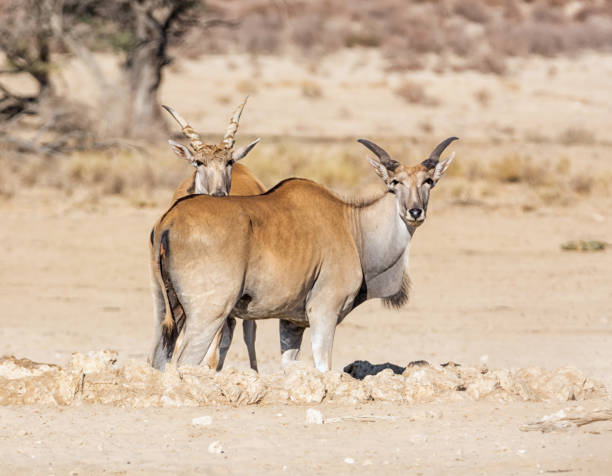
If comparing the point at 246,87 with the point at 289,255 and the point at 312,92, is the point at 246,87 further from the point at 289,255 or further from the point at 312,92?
the point at 289,255

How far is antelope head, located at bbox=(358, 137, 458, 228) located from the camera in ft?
29.7

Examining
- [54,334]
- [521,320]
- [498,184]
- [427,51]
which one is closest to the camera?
[54,334]

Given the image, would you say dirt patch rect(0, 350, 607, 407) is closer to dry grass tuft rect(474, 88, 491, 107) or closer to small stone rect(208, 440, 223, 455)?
small stone rect(208, 440, 223, 455)

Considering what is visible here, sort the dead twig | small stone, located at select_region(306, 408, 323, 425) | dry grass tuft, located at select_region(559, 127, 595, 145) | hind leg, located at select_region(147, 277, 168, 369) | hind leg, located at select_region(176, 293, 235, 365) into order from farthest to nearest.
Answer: dry grass tuft, located at select_region(559, 127, 595, 145), hind leg, located at select_region(147, 277, 168, 369), hind leg, located at select_region(176, 293, 235, 365), small stone, located at select_region(306, 408, 323, 425), the dead twig

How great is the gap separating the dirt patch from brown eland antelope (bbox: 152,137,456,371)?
0.73 feet

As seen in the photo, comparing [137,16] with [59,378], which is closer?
[59,378]

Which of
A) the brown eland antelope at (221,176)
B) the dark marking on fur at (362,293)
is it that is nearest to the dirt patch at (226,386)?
the dark marking on fur at (362,293)

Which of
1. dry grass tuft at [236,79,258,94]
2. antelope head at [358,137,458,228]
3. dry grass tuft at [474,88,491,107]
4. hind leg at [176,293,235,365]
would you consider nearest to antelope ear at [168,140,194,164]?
antelope head at [358,137,458,228]

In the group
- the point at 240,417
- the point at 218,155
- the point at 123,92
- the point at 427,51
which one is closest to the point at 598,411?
the point at 240,417

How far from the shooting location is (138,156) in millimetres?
23406

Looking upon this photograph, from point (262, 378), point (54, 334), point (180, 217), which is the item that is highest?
point (180, 217)

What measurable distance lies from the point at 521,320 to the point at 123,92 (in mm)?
15463

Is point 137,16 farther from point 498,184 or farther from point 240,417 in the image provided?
point 240,417

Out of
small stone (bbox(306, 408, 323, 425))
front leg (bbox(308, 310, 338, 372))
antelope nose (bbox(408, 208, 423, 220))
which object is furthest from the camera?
antelope nose (bbox(408, 208, 423, 220))
